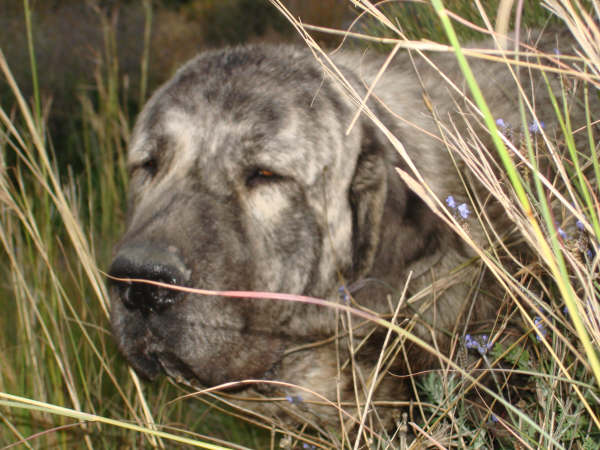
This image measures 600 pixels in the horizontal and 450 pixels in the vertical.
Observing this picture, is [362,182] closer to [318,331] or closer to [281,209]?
[281,209]

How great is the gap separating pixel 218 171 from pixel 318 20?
8.16m

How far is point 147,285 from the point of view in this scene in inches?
78.2

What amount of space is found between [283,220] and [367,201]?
35 centimetres

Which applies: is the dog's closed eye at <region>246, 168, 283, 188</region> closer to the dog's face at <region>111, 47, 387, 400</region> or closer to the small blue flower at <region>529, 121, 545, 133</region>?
the dog's face at <region>111, 47, 387, 400</region>

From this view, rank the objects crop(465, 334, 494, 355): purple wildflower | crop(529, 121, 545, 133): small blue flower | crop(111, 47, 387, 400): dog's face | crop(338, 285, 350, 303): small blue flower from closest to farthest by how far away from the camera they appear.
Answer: crop(529, 121, 545, 133): small blue flower < crop(465, 334, 494, 355): purple wildflower < crop(338, 285, 350, 303): small blue flower < crop(111, 47, 387, 400): dog's face

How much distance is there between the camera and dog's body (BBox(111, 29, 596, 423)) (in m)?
2.17

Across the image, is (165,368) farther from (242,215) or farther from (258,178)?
(258,178)

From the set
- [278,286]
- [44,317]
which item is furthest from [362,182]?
[44,317]

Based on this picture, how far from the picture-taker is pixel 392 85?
286 centimetres

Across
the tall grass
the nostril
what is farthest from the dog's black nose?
the tall grass

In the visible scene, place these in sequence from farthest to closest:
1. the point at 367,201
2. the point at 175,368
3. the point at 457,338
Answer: the point at 367,201 → the point at 175,368 → the point at 457,338

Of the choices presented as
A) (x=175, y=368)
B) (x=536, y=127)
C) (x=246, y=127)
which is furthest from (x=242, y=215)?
(x=536, y=127)

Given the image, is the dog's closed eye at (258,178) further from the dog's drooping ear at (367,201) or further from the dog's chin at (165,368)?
the dog's chin at (165,368)

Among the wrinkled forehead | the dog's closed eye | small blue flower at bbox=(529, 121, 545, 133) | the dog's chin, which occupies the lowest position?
the dog's chin
